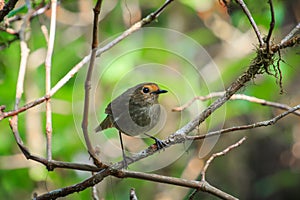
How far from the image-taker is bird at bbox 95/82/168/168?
2.03m

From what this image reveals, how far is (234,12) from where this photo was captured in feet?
7.84

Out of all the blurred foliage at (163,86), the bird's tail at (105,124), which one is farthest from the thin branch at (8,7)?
the bird's tail at (105,124)

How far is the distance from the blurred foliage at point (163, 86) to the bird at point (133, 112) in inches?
1.9

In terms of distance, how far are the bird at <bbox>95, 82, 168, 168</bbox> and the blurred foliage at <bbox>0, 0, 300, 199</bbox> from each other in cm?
5

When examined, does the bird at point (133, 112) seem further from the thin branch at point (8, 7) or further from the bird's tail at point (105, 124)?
the thin branch at point (8, 7)

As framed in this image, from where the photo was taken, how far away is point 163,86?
7.39 ft

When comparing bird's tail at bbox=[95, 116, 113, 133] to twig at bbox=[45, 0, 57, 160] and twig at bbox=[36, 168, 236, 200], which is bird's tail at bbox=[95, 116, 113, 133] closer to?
twig at bbox=[45, 0, 57, 160]

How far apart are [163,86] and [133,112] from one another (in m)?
0.19

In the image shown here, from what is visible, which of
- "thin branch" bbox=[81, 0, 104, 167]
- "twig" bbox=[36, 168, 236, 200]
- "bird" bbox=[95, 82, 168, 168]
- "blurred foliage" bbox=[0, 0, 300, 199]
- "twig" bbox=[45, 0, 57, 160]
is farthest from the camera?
"blurred foliage" bbox=[0, 0, 300, 199]

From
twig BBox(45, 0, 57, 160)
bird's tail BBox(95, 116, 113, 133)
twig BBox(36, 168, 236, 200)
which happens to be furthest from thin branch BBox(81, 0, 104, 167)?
bird's tail BBox(95, 116, 113, 133)

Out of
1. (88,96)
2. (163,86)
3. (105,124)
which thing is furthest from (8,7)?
(163,86)

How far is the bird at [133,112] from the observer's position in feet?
6.66

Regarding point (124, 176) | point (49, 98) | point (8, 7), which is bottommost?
point (124, 176)

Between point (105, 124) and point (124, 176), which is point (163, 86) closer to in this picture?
point (105, 124)
